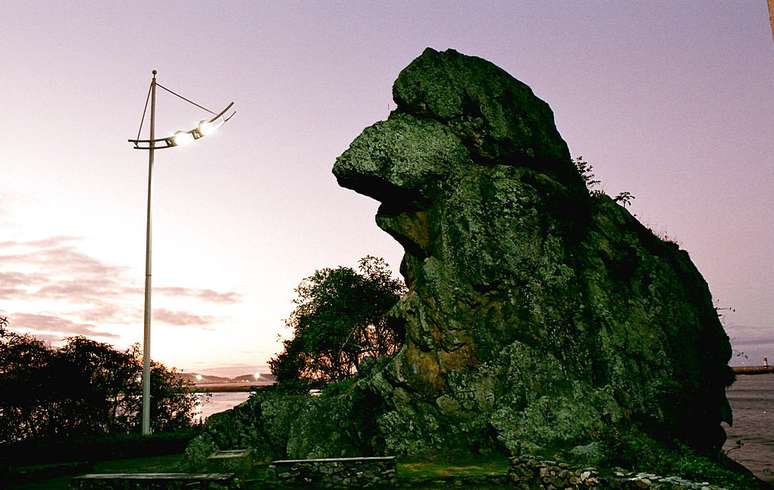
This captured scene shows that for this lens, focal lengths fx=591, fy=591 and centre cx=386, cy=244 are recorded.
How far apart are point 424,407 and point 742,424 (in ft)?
232

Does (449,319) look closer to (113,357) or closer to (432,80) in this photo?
(432,80)

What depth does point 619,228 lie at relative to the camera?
90.9 ft

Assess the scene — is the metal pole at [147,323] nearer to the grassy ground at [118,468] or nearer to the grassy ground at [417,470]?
the grassy ground at [118,468]

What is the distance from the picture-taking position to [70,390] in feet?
102

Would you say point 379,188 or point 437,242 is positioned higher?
point 379,188

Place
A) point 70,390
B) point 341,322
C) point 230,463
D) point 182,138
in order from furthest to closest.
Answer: point 341,322
point 70,390
point 182,138
point 230,463

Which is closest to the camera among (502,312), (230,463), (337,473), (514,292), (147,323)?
(337,473)

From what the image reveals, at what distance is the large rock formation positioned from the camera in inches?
872

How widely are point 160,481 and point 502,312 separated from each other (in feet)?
46.1

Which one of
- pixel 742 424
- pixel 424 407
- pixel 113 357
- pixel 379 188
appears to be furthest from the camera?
pixel 742 424

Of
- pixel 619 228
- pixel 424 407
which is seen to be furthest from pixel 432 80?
pixel 424 407

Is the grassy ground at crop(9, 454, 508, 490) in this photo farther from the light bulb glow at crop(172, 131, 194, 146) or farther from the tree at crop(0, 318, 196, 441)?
the light bulb glow at crop(172, 131, 194, 146)

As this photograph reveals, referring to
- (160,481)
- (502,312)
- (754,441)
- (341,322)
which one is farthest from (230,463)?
(754,441)

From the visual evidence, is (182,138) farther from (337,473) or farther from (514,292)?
(337,473)
